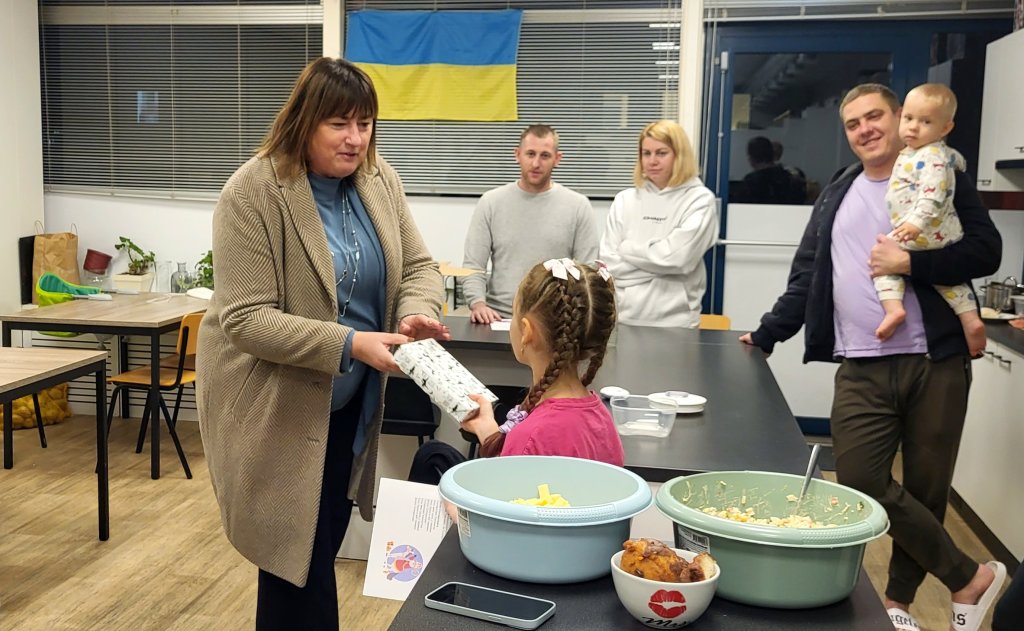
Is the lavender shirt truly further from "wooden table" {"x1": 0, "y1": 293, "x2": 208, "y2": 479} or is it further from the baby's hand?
"wooden table" {"x1": 0, "y1": 293, "x2": 208, "y2": 479}

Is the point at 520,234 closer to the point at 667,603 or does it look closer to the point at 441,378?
the point at 441,378

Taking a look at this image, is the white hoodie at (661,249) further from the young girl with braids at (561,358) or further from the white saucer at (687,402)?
the young girl with braids at (561,358)

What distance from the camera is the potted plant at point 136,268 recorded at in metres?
5.54

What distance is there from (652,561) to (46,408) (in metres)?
5.00

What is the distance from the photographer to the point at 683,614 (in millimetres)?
1125

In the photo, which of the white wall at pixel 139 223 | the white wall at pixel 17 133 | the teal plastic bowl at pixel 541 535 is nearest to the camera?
the teal plastic bowl at pixel 541 535

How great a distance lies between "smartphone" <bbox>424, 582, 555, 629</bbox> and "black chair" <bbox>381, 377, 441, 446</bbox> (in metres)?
2.15

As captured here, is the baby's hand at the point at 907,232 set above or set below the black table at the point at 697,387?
above

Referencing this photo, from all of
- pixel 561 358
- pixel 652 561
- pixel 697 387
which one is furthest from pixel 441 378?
pixel 697 387

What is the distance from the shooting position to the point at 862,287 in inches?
104

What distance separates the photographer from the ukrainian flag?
5.18m

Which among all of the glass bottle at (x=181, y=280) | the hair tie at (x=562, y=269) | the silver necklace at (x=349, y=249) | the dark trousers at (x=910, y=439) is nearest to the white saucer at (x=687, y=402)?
the dark trousers at (x=910, y=439)

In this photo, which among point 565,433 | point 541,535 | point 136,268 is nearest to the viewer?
point 541,535

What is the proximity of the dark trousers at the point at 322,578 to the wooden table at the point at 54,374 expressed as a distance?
4.82 feet
